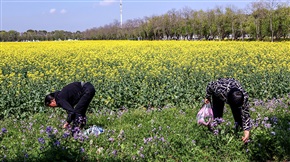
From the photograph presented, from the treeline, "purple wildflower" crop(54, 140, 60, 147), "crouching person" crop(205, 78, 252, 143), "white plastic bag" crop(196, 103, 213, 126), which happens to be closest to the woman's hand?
"crouching person" crop(205, 78, 252, 143)

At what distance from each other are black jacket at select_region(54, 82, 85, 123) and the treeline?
42180 millimetres

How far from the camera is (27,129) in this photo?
6.89 m

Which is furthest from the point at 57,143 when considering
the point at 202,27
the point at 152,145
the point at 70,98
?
the point at 202,27

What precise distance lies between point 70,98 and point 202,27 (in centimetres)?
6149

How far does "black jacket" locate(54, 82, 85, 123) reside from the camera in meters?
6.24

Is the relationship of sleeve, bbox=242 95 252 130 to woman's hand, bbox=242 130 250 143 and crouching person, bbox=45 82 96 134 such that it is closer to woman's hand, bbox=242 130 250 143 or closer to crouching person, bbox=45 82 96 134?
woman's hand, bbox=242 130 250 143

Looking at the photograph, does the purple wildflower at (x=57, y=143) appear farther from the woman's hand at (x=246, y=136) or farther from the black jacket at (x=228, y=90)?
the woman's hand at (x=246, y=136)

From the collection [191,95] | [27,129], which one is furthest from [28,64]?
[27,129]

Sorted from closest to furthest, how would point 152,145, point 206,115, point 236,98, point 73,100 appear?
point 236,98 → point 152,145 → point 206,115 → point 73,100

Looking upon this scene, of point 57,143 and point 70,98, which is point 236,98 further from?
point 70,98

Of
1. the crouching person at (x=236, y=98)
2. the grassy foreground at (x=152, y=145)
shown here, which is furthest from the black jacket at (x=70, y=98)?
the crouching person at (x=236, y=98)

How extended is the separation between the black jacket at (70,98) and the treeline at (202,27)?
42.2 metres

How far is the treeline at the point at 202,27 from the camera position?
49000mm

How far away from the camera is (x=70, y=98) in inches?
258
